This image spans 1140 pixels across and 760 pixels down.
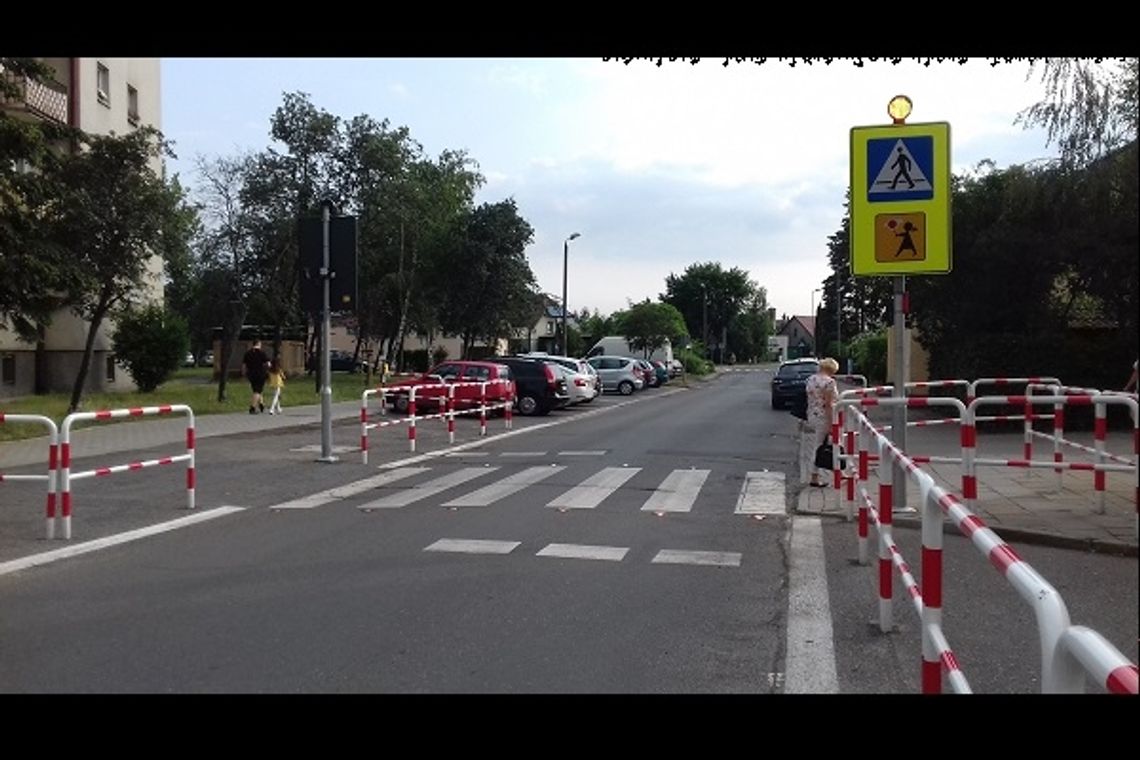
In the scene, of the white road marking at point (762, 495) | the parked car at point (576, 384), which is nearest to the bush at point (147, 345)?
the parked car at point (576, 384)

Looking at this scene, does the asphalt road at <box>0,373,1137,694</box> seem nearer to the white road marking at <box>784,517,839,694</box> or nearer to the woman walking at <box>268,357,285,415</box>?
the white road marking at <box>784,517,839,694</box>

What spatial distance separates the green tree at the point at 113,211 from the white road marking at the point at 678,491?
16.7 m

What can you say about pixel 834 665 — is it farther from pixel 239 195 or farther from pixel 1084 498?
pixel 239 195

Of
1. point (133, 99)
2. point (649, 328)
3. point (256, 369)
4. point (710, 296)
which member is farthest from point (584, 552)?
point (710, 296)

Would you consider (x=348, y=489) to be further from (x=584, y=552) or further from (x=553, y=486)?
(x=584, y=552)

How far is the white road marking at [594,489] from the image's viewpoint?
11.5m

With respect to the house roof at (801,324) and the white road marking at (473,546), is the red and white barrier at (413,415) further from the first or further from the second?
the house roof at (801,324)

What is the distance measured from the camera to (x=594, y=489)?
42.1ft

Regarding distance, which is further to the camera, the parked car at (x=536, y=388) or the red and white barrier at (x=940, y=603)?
the parked car at (x=536, y=388)

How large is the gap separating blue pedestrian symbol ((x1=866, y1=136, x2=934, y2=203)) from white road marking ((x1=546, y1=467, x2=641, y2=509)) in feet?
14.3

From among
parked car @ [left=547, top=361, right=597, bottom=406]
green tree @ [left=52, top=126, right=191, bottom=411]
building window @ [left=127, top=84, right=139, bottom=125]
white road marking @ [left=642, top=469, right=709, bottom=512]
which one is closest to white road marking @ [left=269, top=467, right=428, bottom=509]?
white road marking @ [left=642, top=469, right=709, bottom=512]

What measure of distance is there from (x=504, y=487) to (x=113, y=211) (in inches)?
681

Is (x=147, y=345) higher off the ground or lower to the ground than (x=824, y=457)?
higher

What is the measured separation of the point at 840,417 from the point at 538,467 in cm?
511
